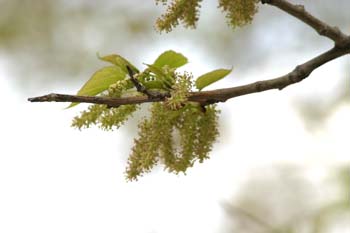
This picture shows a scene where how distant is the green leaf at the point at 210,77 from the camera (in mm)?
705

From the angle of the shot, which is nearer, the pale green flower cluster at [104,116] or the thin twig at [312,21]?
the thin twig at [312,21]

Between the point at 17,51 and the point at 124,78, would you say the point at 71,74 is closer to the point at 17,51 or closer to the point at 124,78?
the point at 17,51

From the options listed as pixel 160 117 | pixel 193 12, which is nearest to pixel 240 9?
pixel 193 12

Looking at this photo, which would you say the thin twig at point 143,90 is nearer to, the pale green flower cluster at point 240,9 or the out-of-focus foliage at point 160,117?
the out-of-focus foliage at point 160,117

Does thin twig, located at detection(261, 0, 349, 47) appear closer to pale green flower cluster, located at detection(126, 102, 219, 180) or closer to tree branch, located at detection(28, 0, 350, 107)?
tree branch, located at detection(28, 0, 350, 107)

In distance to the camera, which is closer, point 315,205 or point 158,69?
point 158,69

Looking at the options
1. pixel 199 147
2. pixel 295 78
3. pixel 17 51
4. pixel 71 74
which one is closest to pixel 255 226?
pixel 199 147

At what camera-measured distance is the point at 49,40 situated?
2.12m

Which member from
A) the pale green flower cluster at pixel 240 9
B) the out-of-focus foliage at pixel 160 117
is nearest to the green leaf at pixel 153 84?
the out-of-focus foliage at pixel 160 117

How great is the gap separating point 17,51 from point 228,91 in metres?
1.59

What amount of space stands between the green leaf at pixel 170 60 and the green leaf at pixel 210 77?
45 mm

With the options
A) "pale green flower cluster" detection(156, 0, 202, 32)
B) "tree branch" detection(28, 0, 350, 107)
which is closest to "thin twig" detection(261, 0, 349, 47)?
"tree branch" detection(28, 0, 350, 107)

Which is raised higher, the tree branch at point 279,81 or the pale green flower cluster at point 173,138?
the tree branch at point 279,81

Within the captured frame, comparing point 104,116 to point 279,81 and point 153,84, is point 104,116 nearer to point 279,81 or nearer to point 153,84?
point 153,84
